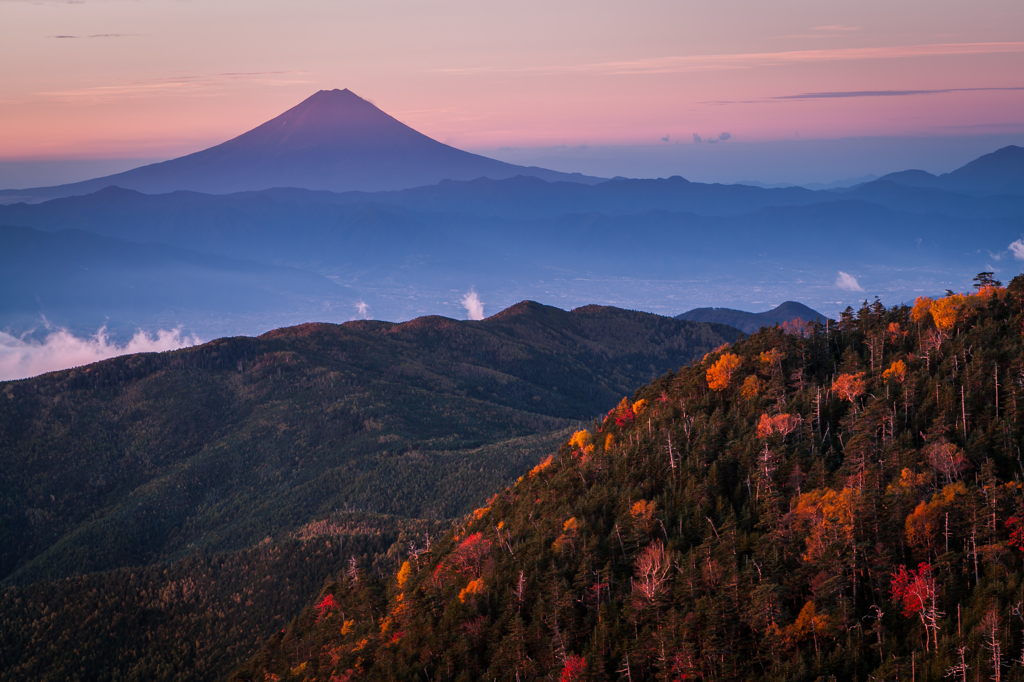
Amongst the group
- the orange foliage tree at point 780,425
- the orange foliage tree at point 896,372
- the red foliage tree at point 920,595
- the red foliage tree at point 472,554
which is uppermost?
the orange foliage tree at point 896,372

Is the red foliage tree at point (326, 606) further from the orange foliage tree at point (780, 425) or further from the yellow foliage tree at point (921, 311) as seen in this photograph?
the yellow foliage tree at point (921, 311)

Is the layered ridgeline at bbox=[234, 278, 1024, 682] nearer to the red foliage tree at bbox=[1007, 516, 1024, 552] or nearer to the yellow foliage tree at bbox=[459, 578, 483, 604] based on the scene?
the red foliage tree at bbox=[1007, 516, 1024, 552]

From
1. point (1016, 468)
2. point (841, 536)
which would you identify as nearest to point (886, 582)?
point (841, 536)

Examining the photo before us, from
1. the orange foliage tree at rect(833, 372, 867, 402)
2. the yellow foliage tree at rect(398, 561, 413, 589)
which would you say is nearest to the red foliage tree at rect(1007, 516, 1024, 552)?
the orange foliage tree at rect(833, 372, 867, 402)

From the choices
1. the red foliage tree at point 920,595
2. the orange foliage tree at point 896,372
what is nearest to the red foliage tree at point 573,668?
the red foliage tree at point 920,595

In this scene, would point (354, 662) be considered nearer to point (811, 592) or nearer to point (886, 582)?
point (811, 592)
